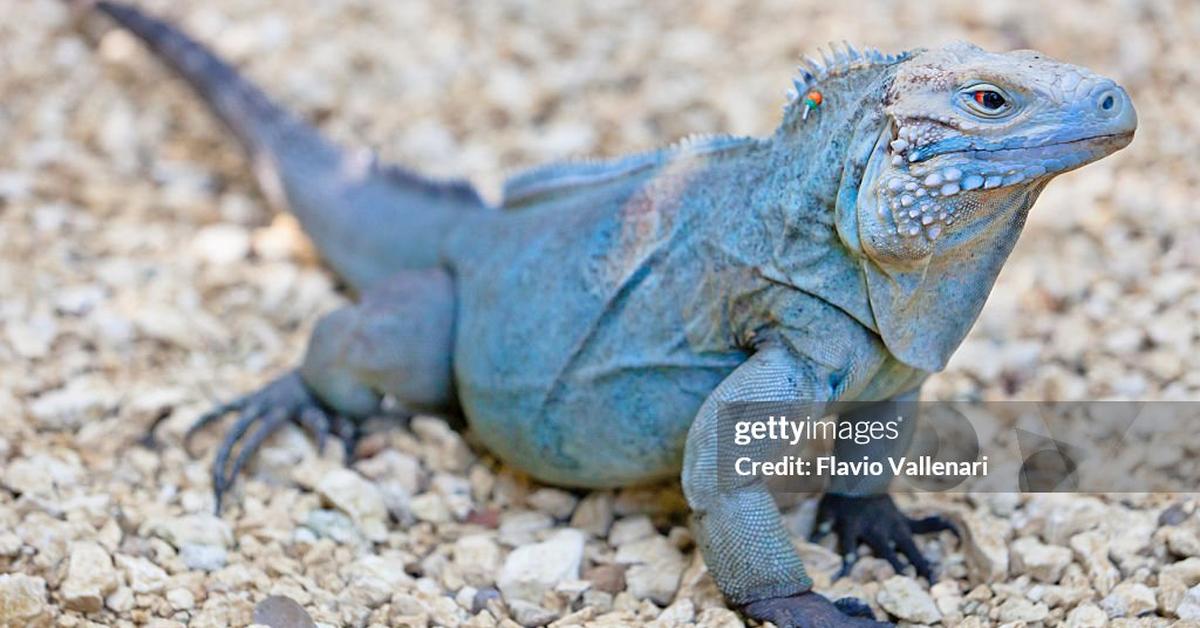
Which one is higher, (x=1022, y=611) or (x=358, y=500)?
(x=1022, y=611)

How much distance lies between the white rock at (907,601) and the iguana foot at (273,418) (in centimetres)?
201

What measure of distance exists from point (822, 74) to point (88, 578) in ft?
8.37

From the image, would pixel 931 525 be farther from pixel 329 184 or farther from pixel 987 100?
pixel 329 184

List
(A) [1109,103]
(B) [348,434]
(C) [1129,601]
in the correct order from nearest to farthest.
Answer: (A) [1109,103], (C) [1129,601], (B) [348,434]

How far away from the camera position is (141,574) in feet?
12.5

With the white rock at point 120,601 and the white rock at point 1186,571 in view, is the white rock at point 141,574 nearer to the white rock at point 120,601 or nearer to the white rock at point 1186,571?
the white rock at point 120,601

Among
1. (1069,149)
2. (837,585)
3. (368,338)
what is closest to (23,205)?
(368,338)

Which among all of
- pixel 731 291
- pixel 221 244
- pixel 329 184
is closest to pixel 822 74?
pixel 731 291

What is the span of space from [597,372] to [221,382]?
67.1 inches

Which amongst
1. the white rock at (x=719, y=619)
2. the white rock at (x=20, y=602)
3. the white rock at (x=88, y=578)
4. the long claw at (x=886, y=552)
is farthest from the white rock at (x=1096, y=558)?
the white rock at (x=20, y=602)

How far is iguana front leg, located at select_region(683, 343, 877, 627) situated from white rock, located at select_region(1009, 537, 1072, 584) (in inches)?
20.6

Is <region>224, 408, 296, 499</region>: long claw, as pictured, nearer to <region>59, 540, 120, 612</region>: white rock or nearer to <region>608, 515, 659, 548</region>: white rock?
<region>59, 540, 120, 612</region>: white rock

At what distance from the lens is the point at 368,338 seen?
472 centimetres

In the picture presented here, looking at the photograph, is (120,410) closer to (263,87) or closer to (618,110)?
(263,87)
